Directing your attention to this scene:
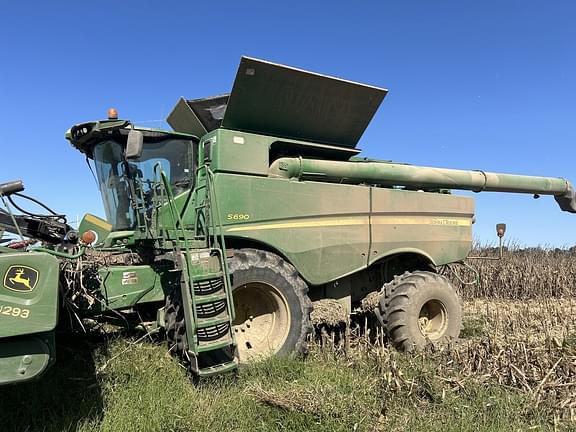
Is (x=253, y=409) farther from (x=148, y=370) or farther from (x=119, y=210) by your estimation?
(x=119, y=210)

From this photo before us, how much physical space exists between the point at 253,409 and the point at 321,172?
288cm

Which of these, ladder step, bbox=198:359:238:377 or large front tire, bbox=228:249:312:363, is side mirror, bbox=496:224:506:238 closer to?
large front tire, bbox=228:249:312:363

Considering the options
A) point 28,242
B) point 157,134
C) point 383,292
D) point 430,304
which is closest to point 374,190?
point 383,292

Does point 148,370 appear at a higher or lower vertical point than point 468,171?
lower

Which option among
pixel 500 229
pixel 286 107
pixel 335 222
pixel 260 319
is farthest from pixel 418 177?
pixel 500 229

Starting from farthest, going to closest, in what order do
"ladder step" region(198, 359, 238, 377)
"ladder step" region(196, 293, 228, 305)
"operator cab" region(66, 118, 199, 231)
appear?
"operator cab" region(66, 118, 199, 231)
"ladder step" region(196, 293, 228, 305)
"ladder step" region(198, 359, 238, 377)

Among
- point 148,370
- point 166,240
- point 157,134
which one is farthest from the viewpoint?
point 157,134

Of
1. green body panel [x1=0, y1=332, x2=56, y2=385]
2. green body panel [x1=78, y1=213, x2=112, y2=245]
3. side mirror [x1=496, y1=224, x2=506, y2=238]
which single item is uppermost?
green body panel [x1=78, y1=213, x2=112, y2=245]

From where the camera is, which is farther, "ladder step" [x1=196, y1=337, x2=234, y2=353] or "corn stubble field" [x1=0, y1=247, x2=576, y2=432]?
"ladder step" [x1=196, y1=337, x2=234, y2=353]

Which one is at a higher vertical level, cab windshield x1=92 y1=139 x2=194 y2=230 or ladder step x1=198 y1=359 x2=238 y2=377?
cab windshield x1=92 y1=139 x2=194 y2=230

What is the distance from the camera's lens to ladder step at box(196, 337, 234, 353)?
3.93 m

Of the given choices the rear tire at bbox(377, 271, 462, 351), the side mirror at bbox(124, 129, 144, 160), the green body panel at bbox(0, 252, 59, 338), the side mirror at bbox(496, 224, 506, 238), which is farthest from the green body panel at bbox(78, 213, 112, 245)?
the side mirror at bbox(496, 224, 506, 238)

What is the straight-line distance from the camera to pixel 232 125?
5.29 meters

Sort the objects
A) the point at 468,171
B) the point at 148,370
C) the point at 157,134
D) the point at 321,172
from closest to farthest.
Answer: the point at 148,370 → the point at 157,134 → the point at 321,172 → the point at 468,171
